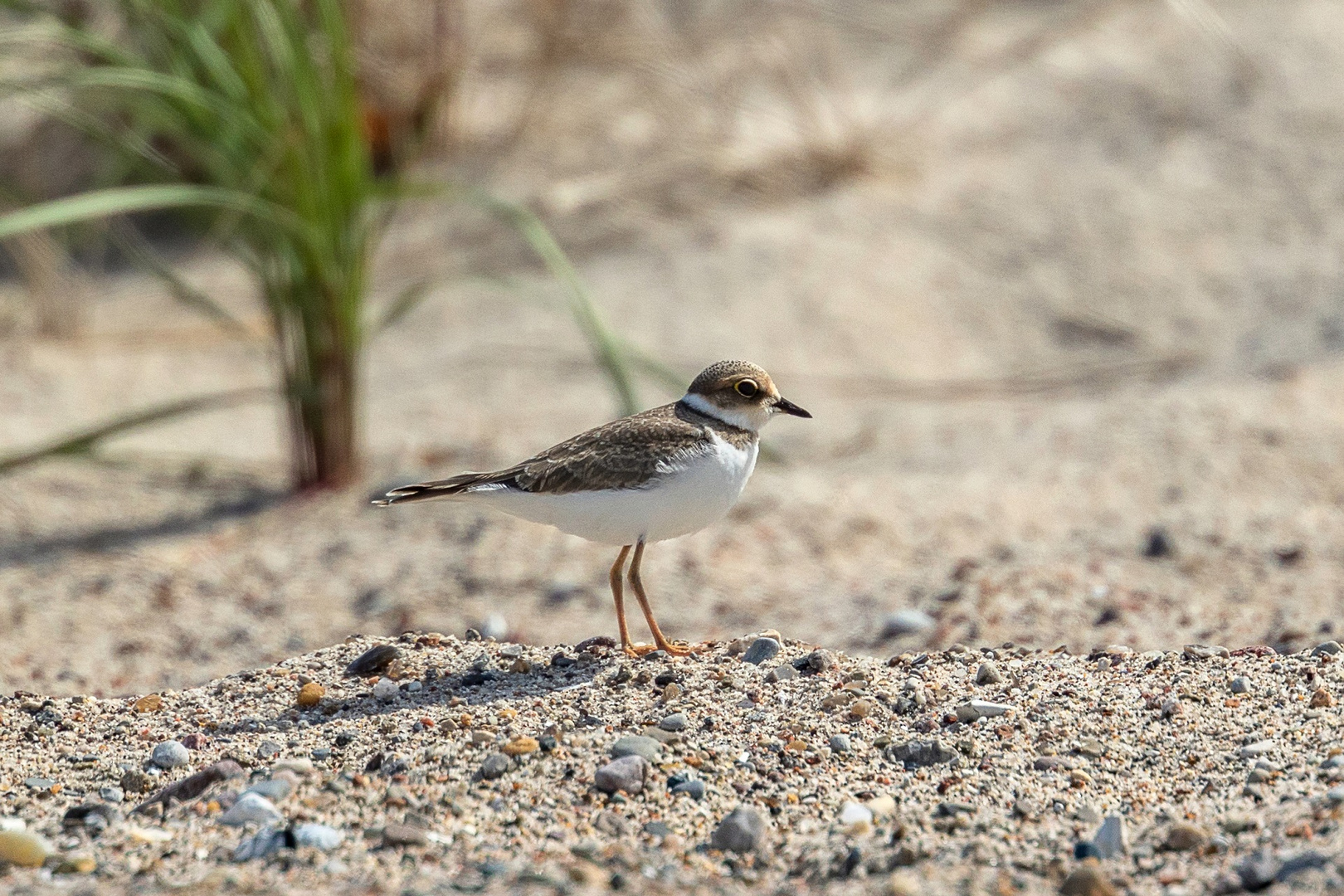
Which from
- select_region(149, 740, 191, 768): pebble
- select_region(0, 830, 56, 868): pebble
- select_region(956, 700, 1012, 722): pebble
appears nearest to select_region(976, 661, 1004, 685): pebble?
select_region(956, 700, 1012, 722): pebble

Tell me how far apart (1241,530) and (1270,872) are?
3.09m

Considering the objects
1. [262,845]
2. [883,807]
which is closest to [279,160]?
[262,845]

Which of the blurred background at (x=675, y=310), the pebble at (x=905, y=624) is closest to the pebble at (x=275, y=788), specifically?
the blurred background at (x=675, y=310)

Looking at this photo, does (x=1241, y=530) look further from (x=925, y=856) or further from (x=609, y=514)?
(x=925, y=856)

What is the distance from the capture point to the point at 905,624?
15.9 feet

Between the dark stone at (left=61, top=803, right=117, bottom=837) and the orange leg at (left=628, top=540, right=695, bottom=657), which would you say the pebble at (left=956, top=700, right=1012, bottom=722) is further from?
the dark stone at (left=61, top=803, right=117, bottom=837)

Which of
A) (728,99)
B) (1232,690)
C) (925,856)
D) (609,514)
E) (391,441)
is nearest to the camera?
(925,856)

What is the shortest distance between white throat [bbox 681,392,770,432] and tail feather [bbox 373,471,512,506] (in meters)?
0.48

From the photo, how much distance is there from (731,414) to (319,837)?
4.93 feet

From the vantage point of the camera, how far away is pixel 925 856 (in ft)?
9.10

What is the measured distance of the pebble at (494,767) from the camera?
3.12 meters

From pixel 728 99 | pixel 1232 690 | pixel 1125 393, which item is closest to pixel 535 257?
pixel 728 99

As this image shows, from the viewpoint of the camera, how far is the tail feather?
3.79 m

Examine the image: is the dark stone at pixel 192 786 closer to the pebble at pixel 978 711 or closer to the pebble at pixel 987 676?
the pebble at pixel 978 711
